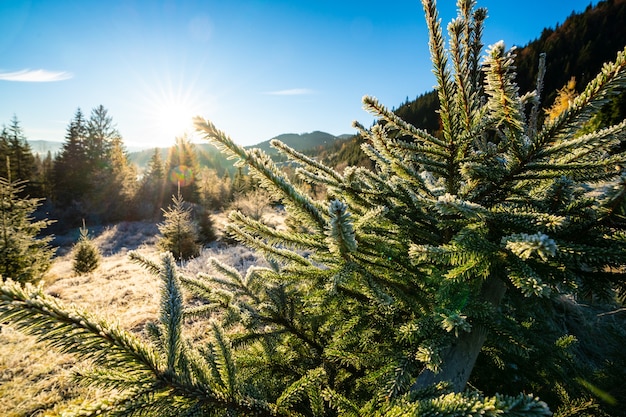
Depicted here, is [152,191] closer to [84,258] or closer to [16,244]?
[84,258]

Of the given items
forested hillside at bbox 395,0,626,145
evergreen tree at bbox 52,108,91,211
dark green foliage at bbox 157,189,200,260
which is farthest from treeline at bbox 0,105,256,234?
forested hillside at bbox 395,0,626,145

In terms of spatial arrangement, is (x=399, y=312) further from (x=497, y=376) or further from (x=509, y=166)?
(x=497, y=376)

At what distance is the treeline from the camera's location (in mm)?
23969

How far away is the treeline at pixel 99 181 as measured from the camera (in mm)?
23969

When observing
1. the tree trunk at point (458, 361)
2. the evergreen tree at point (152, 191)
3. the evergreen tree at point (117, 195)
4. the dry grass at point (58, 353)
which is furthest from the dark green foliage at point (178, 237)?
the evergreen tree at point (117, 195)

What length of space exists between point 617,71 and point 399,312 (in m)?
1.30

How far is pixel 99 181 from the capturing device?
85.5 ft

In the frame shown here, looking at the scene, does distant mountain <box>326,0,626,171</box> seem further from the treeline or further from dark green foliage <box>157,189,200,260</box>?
dark green foliage <box>157,189,200,260</box>

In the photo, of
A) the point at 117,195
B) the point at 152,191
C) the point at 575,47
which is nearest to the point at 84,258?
the point at 117,195

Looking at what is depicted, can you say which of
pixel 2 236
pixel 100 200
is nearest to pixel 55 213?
pixel 100 200

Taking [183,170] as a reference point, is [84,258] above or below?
below

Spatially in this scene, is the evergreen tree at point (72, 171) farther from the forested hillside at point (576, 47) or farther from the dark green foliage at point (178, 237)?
the forested hillside at point (576, 47)

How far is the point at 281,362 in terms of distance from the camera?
1.68m

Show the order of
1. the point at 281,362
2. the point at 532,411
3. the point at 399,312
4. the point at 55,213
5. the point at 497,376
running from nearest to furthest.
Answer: the point at 532,411 < the point at 399,312 < the point at 281,362 < the point at 497,376 < the point at 55,213
